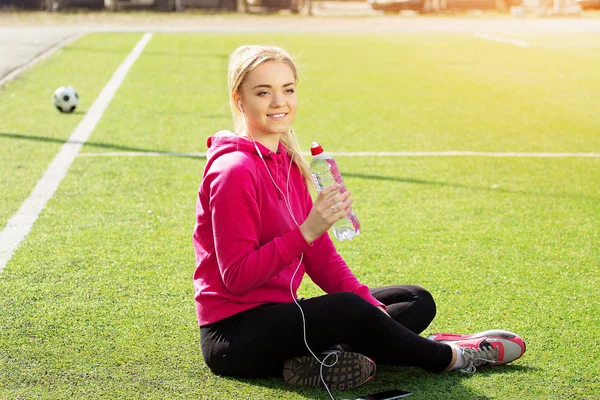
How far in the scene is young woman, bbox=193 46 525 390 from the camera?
11.9 feet

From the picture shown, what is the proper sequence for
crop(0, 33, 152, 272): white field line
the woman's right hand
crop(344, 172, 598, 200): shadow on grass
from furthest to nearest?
crop(344, 172, 598, 200): shadow on grass, crop(0, 33, 152, 272): white field line, the woman's right hand

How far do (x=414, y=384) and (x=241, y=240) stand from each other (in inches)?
36.0

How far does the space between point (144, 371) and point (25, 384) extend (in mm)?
471

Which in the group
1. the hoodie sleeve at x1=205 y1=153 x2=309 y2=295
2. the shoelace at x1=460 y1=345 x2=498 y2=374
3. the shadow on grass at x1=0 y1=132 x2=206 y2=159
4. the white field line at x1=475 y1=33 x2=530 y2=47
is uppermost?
the hoodie sleeve at x1=205 y1=153 x2=309 y2=295

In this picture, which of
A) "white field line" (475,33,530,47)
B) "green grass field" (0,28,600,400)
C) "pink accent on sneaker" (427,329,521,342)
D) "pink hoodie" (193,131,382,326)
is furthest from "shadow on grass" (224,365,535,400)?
"white field line" (475,33,530,47)

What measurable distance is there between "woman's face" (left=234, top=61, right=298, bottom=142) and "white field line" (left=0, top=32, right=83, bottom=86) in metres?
10.4

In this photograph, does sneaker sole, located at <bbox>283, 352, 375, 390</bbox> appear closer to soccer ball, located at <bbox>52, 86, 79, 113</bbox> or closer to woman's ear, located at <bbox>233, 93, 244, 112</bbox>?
woman's ear, located at <bbox>233, 93, 244, 112</bbox>

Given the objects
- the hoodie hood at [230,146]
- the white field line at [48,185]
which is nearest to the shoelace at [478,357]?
the hoodie hood at [230,146]

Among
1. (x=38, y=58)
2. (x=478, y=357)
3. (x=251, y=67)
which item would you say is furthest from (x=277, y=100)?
(x=38, y=58)

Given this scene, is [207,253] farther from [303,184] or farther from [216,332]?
[303,184]

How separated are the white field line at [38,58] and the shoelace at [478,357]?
10.8 meters

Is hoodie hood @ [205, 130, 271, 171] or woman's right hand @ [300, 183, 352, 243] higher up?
hoodie hood @ [205, 130, 271, 171]

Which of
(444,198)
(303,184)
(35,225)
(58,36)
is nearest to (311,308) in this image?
(303,184)

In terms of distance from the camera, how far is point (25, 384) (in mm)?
3719
